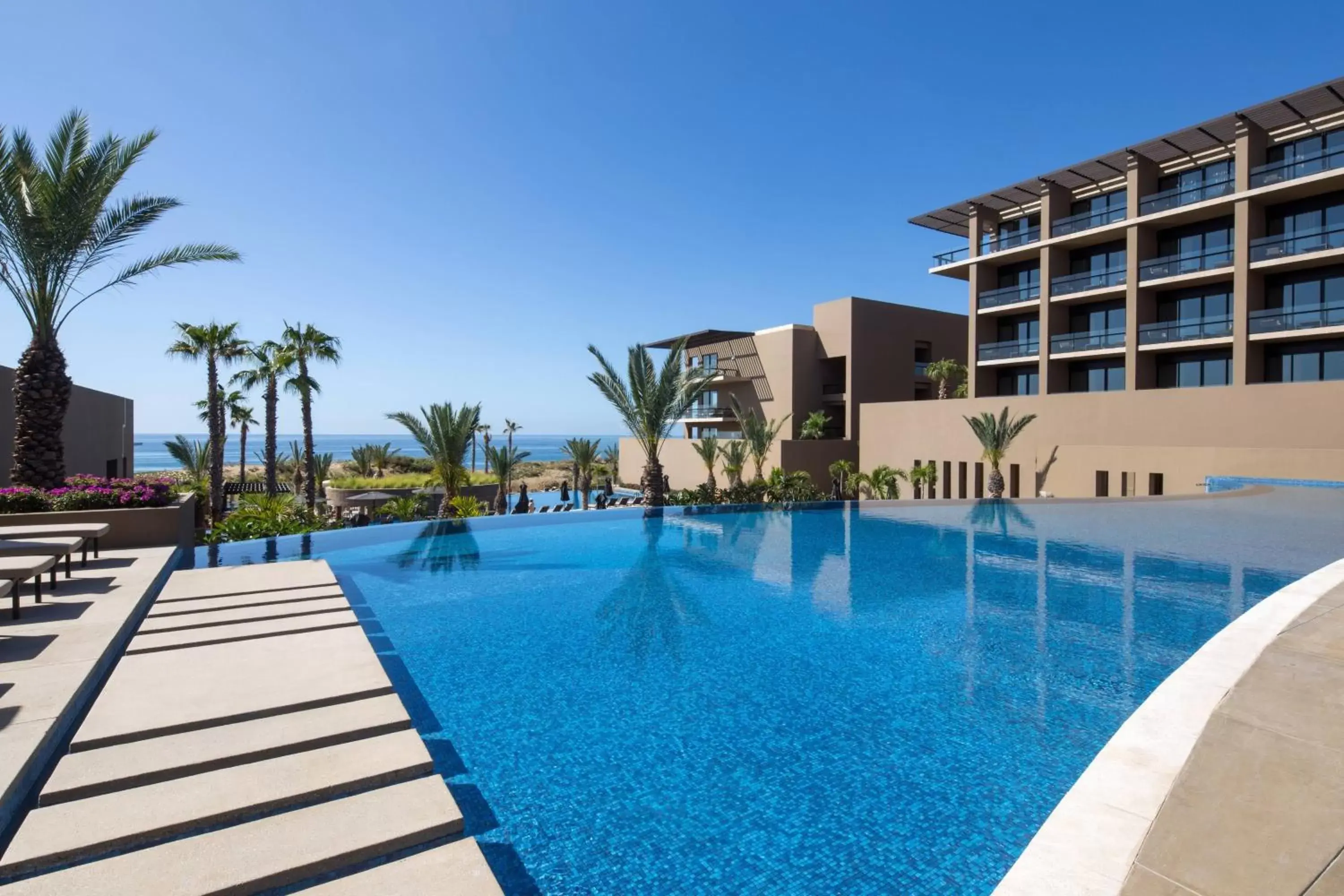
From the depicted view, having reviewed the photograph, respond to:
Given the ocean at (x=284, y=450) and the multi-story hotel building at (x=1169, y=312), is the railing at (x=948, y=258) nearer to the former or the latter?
the multi-story hotel building at (x=1169, y=312)

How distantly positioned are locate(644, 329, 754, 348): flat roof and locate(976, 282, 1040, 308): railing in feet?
38.2

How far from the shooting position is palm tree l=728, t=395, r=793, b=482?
29.0 m

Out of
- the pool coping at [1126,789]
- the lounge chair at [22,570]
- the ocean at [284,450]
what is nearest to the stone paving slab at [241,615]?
the lounge chair at [22,570]

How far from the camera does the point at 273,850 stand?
8.93ft

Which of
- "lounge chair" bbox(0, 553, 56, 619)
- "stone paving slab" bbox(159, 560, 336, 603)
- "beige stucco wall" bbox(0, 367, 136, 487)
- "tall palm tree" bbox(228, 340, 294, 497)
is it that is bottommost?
"stone paving slab" bbox(159, 560, 336, 603)

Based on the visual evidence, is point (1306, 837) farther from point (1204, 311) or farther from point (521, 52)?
point (1204, 311)

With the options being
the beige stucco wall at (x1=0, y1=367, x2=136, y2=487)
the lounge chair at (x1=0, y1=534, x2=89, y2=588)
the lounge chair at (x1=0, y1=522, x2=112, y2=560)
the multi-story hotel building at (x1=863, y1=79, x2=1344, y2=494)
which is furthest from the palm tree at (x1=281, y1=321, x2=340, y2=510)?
the multi-story hotel building at (x1=863, y1=79, x2=1344, y2=494)

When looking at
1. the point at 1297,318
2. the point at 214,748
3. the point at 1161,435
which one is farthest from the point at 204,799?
the point at 1297,318

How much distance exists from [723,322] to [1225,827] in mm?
37619

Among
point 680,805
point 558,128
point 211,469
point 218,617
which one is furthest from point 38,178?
point 211,469

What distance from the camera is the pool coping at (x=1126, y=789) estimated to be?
2.58 m

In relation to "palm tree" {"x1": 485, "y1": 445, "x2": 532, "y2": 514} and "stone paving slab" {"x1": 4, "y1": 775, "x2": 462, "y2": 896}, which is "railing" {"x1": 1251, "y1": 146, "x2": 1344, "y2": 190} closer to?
"palm tree" {"x1": 485, "y1": 445, "x2": 532, "y2": 514}

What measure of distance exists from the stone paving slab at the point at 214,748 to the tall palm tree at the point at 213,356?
77.1 ft

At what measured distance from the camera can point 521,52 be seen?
50.5 ft
